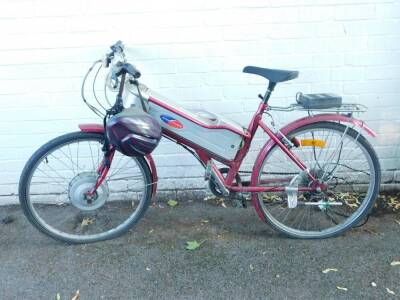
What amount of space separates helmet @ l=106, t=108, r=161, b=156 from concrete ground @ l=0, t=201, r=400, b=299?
0.87 m

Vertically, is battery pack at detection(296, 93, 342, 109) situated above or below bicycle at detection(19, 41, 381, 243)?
above

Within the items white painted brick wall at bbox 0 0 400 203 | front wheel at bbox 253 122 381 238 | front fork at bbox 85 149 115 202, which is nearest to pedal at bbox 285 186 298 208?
front wheel at bbox 253 122 381 238

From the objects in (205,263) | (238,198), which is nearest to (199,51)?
(238,198)

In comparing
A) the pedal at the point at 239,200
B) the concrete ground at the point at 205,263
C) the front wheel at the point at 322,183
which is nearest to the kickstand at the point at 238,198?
the pedal at the point at 239,200

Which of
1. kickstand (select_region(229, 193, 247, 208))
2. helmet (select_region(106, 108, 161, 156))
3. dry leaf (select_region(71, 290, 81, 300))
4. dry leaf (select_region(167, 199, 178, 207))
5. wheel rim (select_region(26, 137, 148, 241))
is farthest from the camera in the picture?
dry leaf (select_region(167, 199, 178, 207))

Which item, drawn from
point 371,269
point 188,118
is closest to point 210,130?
point 188,118

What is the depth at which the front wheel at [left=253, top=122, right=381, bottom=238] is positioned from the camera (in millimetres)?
2977

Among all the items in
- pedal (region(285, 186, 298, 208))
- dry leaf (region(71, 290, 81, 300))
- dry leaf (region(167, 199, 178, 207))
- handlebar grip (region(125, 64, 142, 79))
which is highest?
handlebar grip (region(125, 64, 142, 79))

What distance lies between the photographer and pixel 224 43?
323 centimetres

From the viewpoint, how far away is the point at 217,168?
122 inches

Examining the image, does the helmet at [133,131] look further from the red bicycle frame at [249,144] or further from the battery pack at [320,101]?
the battery pack at [320,101]

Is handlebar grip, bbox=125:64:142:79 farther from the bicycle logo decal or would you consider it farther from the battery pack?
the battery pack

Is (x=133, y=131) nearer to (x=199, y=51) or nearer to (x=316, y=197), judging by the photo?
(x=199, y=51)

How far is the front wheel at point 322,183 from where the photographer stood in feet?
9.77
